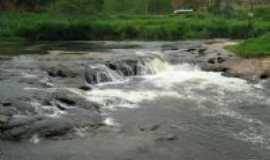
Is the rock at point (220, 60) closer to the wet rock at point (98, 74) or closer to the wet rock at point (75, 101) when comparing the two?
the wet rock at point (98, 74)

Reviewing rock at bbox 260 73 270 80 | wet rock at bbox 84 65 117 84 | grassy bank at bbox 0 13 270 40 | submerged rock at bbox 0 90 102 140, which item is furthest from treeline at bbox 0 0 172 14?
submerged rock at bbox 0 90 102 140

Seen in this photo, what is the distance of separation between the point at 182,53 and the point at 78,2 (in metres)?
26.0

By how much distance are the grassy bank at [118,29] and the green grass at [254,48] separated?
1432 cm

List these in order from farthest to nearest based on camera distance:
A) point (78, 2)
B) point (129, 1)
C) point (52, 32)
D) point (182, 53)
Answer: point (129, 1) < point (78, 2) < point (52, 32) < point (182, 53)

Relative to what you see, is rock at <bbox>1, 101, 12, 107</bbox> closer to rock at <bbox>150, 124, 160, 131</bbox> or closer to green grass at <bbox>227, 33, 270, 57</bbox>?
rock at <bbox>150, 124, 160, 131</bbox>

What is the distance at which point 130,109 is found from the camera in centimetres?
1872

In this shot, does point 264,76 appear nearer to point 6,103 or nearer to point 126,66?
point 126,66

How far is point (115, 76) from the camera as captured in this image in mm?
26891

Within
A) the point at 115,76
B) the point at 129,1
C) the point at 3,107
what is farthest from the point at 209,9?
the point at 3,107

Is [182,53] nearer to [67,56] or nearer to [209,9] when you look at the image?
[67,56]

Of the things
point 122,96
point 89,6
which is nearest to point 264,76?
point 122,96

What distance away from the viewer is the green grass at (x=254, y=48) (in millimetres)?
31780

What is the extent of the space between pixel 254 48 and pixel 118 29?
71.2 ft

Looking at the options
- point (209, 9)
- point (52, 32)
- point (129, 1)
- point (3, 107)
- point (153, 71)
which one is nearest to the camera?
point (3, 107)
